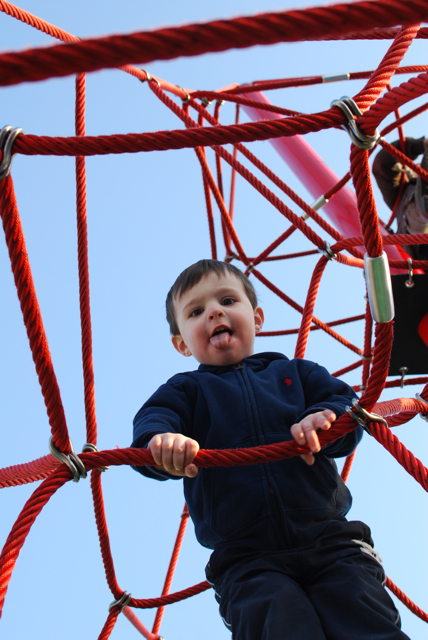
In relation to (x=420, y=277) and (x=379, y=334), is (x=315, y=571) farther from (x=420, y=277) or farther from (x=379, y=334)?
(x=420, y=277)

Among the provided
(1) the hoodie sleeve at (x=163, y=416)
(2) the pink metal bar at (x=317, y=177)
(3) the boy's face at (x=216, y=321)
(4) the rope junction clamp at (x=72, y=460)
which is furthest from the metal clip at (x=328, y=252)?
(4) the rope junction clamp at (x=72, y=460)

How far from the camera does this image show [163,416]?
0.96m

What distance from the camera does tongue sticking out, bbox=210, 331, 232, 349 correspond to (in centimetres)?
113

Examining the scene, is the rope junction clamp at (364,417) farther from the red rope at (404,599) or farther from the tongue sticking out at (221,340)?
the red rope at (404,599)

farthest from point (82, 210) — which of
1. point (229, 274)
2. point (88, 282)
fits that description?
point (229, 274)

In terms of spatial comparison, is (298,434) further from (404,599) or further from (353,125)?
(404,599)

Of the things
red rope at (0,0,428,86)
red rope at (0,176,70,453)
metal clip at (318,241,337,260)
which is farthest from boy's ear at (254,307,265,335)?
red rope at (0,0,428,86)

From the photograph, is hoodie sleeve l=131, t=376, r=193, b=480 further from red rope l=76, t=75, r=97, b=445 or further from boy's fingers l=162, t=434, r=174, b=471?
red rope l=76, t=75, r=97, b=445

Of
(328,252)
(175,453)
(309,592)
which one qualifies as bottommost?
(309,592)

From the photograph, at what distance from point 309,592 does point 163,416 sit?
0.34m

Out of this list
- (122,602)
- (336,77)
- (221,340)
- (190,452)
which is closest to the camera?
(190,452)

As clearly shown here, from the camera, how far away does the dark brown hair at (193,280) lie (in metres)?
1.23

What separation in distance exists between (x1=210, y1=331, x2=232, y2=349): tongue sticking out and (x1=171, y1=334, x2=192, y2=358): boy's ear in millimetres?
154

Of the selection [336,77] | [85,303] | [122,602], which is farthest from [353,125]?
[336,77]
